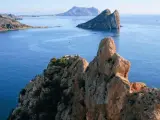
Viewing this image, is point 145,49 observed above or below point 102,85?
below

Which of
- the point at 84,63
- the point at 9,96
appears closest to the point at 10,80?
the point at 9,96

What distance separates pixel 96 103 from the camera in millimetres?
34406

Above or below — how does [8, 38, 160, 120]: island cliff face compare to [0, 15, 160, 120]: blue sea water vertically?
above

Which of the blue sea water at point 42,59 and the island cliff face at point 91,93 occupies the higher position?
the island cliff face at point 91,93

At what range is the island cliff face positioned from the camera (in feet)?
102

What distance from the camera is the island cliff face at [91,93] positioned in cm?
3110

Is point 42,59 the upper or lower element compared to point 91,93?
lower

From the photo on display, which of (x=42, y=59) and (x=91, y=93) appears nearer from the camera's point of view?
(x=91, y=93)

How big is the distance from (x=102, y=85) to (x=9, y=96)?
54.8 m

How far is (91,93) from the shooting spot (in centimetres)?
3625

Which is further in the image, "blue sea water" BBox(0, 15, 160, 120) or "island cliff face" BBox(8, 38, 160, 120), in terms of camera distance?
"blue sea water" BBox(0, 15, 160, 120)

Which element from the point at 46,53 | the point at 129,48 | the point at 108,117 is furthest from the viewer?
the point at 129,48

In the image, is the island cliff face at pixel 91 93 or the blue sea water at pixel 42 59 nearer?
the island cliff face at pixel 91 93

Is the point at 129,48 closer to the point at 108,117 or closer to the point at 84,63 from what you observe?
the point at 84,63
